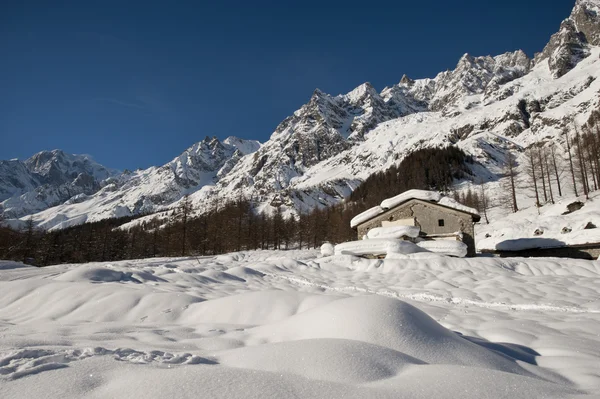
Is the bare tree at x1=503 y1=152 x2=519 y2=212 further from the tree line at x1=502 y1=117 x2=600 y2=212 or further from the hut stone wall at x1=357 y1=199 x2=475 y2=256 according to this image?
the hut stone wall at x1=357 y1=199 x2=475 y2=256

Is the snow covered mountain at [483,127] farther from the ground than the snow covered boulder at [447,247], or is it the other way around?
the snow covered mountain at [483,127]

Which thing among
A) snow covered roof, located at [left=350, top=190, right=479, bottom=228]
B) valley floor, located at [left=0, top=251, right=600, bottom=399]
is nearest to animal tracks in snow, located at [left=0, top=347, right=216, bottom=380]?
valley floor, located at [left=0, top=251, right=600, bottom=399]

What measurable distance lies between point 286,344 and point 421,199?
22.6 meters

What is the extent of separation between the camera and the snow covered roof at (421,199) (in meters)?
22.1

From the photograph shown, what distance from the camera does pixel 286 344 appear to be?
3.06 meters

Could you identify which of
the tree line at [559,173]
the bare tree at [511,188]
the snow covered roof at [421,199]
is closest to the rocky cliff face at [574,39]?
the tree line at [559,173]

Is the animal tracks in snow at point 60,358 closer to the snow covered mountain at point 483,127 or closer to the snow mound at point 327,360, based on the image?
the snow mound at point 327,360

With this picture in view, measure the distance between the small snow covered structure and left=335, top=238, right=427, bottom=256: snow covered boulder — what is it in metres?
2.84

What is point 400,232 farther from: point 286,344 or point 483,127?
point 483,127

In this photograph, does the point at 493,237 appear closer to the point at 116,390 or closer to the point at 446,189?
the point at 116,390

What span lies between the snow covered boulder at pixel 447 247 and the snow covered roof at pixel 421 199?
3968mm

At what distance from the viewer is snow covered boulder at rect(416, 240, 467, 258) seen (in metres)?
18.7

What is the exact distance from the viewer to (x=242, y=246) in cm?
4778

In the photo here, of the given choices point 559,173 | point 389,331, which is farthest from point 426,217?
point 559,173
